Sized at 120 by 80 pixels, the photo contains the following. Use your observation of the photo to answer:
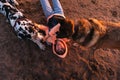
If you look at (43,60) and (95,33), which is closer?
(95,33)

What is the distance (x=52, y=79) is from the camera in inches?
163

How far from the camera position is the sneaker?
4168mm

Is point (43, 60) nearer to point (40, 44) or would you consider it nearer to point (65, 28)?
point (40, 44)

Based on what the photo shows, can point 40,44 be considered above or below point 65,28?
below

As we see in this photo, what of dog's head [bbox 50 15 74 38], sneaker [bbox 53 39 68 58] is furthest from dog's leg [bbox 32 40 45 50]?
dog's head [bbox 50 15 74 38]

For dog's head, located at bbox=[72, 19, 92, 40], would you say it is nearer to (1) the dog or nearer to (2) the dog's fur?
(2) the dog's fur

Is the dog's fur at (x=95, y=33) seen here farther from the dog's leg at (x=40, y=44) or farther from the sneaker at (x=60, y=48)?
the dog's leg at (x=40, y=44)

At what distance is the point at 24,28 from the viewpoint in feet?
13.4

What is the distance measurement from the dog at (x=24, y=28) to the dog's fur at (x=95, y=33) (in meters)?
0.47

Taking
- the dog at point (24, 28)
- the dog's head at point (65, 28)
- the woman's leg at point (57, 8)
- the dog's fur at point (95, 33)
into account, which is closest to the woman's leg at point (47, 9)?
the woman's leg at point (57, 8)

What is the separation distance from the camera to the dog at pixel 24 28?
4082 mm

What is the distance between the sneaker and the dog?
0.20 meters

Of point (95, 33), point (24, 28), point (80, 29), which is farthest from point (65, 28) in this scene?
point (24, 28)

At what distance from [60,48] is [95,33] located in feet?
1.87
